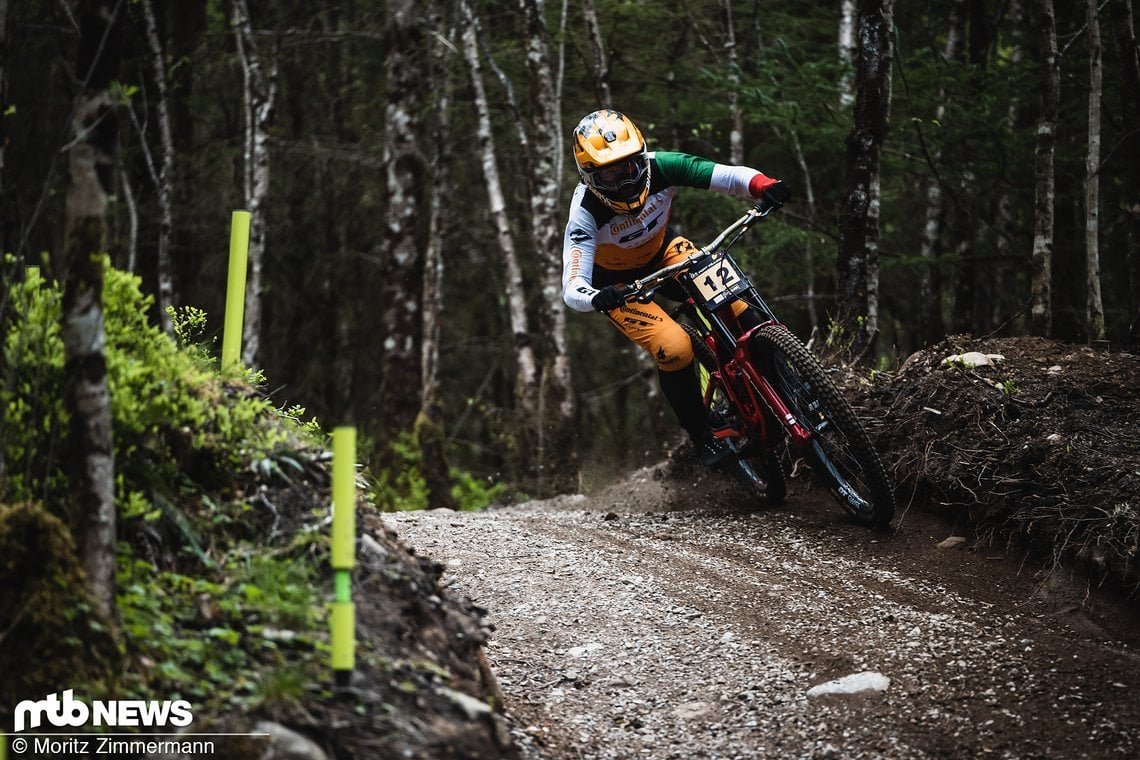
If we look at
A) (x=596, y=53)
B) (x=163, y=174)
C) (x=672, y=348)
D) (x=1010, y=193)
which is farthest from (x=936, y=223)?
(x=163, y=174)

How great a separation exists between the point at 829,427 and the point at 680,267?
145 centimetres

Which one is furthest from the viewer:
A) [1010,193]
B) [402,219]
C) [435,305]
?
[435,305]

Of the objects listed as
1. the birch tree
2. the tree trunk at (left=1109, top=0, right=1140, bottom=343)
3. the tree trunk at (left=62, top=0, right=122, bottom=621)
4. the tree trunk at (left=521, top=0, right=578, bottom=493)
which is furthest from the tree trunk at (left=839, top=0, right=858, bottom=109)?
the tree trunk at (left=62, top=0, right=122, bottom=621)

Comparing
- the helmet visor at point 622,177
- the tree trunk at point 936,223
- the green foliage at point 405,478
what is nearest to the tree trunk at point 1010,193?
the tree trunk at point 936,223

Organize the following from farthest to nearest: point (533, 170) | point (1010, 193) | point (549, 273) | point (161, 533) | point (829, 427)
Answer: point (549, 273) < point (533, 170) < point (1010, 193) < point (829, 427) < point (161, 533)

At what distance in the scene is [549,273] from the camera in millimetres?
14352

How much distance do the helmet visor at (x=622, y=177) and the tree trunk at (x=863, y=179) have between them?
110 inches

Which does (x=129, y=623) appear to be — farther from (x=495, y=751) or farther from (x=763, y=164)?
(x=763, y=164)

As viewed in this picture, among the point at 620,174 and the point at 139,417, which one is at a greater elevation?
the point at 620,174

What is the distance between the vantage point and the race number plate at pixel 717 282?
722cm

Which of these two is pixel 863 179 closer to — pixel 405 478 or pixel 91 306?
pixel 91 306

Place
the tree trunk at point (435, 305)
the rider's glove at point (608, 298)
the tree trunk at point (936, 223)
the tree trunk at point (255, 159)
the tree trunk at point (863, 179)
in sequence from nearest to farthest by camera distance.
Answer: the rider's glove at point (608, 298) → the tree trunk at point (863, 179) → the tree trunk at point (936, 223) → the tree trunk at point (435, 305) → the tree trunk at point (255, 159)

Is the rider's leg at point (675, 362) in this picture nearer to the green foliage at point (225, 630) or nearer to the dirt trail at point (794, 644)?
the dirt trail at point (794, 644)

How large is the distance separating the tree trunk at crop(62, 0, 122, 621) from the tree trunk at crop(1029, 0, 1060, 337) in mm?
7572
